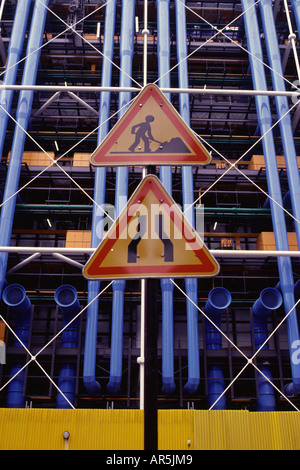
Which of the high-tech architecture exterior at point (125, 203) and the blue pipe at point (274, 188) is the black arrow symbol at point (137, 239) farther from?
the blue pipe at point (274, 188)

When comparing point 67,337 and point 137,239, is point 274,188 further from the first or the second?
point 137,239

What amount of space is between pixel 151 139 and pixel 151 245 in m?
0.59

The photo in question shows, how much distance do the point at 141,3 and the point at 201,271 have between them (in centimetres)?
1809

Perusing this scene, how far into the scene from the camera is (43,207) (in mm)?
13672

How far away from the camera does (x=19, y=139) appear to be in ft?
40.8

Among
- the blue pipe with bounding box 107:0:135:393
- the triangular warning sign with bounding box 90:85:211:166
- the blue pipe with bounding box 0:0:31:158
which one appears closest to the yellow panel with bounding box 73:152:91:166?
the blue pipe with bounding box 107:0:135:393

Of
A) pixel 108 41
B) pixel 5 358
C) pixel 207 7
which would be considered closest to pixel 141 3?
pixel 207 7

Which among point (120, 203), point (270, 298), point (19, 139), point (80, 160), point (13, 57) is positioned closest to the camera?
point (270, 298)

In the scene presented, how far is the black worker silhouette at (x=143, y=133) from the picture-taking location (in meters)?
2.19

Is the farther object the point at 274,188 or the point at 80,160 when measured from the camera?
the point at 80,160

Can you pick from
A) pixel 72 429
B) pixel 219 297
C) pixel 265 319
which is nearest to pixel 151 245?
pixel 72 429

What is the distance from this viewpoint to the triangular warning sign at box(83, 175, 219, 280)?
1933mm

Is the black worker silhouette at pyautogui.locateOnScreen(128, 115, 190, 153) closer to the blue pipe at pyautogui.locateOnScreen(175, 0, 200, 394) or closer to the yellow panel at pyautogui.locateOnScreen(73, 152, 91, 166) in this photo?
the blue pipe at pyautogui.locateOnScreen(175, 0, 200, 394)

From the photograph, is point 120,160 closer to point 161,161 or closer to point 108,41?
point 161,161
